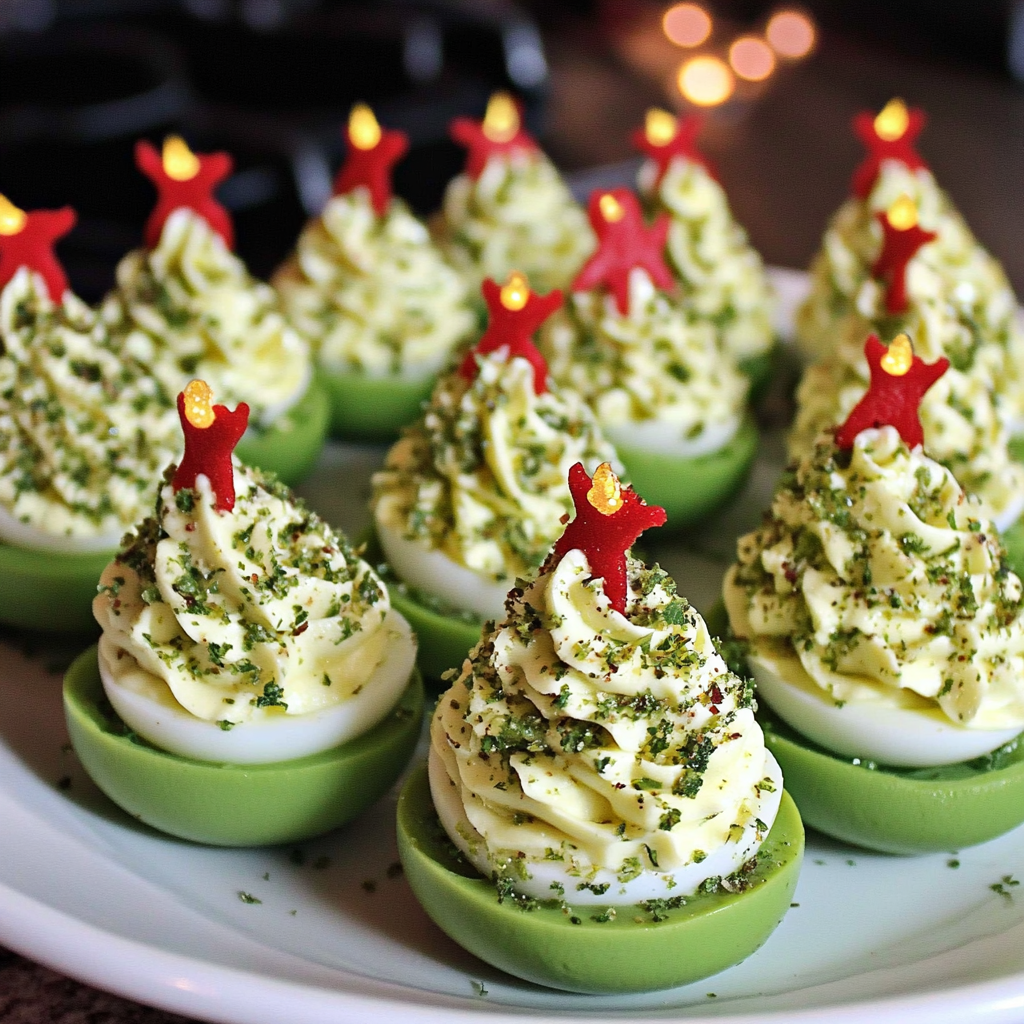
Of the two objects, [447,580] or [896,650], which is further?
[447,580]

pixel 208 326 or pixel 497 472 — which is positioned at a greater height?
pixel 497 472

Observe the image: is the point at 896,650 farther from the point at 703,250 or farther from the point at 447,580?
the point at 703,250

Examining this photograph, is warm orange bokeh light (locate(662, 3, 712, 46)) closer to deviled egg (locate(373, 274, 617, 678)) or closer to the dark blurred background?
the dark blurred background

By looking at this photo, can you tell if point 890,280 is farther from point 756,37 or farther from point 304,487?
point 756,37

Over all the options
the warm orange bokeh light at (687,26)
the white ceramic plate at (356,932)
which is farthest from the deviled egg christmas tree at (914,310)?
the warm orange bokeh light at (687,26)

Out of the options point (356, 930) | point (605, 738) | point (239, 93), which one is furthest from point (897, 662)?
point (239, 93)

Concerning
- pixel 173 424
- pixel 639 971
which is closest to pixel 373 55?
pixel 173 424
